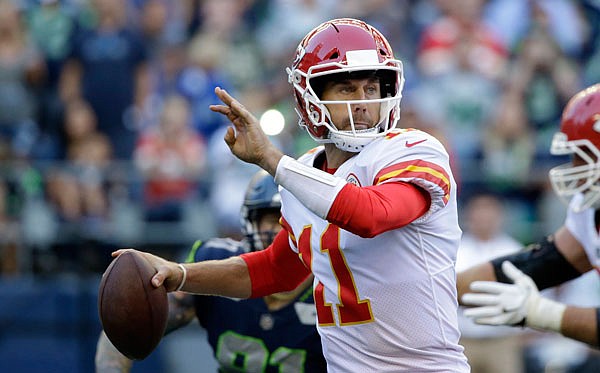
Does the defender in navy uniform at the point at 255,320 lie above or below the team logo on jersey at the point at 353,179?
below

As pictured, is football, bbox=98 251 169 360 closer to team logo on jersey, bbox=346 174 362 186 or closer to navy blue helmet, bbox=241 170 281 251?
team logo on jersey, bbox=346 174 362 186

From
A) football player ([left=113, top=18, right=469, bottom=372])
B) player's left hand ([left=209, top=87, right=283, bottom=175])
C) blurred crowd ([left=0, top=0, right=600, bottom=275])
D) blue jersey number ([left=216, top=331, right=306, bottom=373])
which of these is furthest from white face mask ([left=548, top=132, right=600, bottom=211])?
blurred crowd ([left=0, top=0, right=600, bottom=275])

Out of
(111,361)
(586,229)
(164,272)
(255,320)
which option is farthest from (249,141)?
(586,229)

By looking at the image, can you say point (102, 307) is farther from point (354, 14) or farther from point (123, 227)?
point (354, 14)

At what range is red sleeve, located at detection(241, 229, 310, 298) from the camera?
3.82 m

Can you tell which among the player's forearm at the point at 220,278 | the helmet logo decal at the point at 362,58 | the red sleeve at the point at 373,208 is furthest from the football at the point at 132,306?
the helmet logo decal at the point at 362,58

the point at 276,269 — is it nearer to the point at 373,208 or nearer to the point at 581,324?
the point at 373,208

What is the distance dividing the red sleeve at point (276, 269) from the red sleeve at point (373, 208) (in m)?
0.76

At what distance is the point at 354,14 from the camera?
892cm

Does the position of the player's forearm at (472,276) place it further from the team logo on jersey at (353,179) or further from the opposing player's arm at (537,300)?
the team logo on jersey at (353,179)

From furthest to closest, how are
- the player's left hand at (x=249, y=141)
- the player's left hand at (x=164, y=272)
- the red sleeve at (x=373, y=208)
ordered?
the player's left hand at (x=164, y=272) → the player's left hand at (x=249, y=141) → the red sleeve at (x=373, y=208)

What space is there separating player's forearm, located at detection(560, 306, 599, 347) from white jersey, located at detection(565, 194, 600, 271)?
0.25 meters

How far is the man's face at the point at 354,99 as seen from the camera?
11.1 feet

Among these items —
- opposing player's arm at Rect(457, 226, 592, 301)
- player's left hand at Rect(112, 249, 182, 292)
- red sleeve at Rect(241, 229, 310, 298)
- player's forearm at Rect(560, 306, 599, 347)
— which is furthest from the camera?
opposing player's arm at Rect(457, 226, 592, 301)
